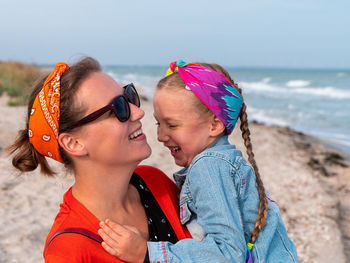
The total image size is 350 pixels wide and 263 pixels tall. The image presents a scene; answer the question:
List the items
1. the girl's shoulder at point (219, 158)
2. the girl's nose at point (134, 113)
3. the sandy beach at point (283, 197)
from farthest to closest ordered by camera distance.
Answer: the sandy beach at point (283, 197) < the girl's shoulder at point (219, 158) < the girl's nose at point (134, 113)

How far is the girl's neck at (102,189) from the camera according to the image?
194 cm

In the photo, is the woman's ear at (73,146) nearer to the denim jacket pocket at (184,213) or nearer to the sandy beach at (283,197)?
the sandy beach at (283,197)

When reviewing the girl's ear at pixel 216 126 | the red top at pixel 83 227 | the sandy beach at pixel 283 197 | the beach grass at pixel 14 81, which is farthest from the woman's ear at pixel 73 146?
the beach grass at pixel 14 81

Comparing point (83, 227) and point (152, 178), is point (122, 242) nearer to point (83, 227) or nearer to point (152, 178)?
point (83, 227)

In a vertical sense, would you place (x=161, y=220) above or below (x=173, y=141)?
below

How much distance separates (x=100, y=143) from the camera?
1.91 m

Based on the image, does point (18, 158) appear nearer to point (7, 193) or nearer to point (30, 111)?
point (30, 111)

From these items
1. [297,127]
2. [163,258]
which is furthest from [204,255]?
[297,127]

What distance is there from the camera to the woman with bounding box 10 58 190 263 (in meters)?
1.81

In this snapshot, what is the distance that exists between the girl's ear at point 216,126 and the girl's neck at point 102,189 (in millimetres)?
624

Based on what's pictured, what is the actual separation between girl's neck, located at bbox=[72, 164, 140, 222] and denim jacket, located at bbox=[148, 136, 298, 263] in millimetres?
281

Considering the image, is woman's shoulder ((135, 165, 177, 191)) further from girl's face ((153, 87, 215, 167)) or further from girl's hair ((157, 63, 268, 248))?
girl's hair ((157, 63, 268, 248))

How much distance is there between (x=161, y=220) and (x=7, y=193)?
4.32 m

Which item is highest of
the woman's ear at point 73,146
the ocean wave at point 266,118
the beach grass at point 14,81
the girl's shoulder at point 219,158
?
the woman's ear at point 73,146
